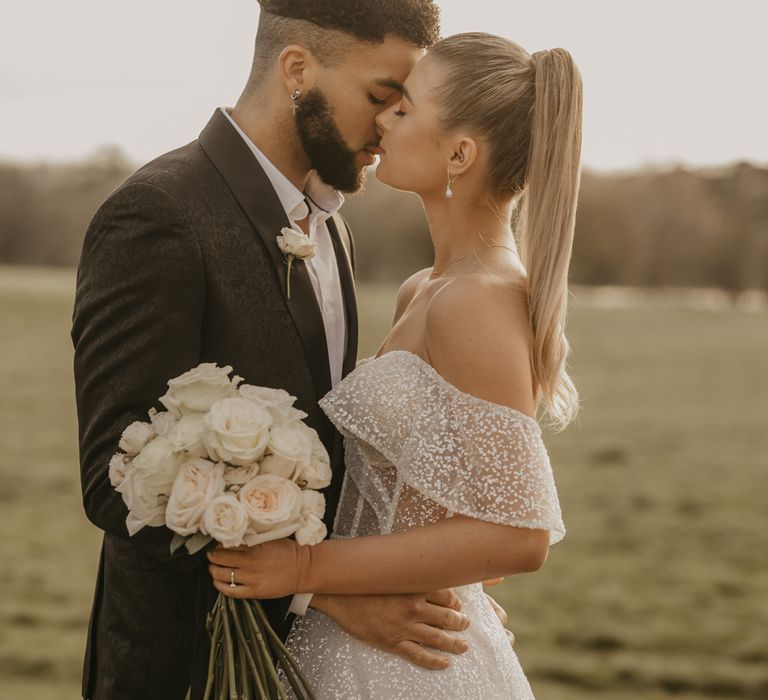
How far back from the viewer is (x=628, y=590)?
8547mm

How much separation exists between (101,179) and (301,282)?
825 inches

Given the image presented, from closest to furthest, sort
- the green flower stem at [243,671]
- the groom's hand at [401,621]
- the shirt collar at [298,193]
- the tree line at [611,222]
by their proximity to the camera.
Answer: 1. the green flower stem at [243,671]
2. the groom's hand at [401,621]
3. the shirt collar at [298,193]
4. the tree line at [611,222]

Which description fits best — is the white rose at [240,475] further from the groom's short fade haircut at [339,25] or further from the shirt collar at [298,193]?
the groom's short fade haircut at [339,25]

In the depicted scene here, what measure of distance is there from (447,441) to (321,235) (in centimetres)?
Result: 108

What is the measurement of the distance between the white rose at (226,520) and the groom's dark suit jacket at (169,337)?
1.11 ft

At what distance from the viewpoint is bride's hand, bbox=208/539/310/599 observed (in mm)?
2516

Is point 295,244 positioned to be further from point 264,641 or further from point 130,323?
point 264,641

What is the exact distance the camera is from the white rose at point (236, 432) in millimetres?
2342

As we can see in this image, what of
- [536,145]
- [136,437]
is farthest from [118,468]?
[536,145]

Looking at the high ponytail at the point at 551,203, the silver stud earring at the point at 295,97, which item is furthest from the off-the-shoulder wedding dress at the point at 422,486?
the silver stud earring at the point at 295,97

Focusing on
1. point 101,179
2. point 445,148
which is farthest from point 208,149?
point 101,179

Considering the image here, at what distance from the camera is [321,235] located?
3557 mm

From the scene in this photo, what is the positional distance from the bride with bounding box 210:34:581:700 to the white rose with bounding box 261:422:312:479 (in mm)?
244

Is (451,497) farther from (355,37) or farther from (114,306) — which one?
(355,37)
